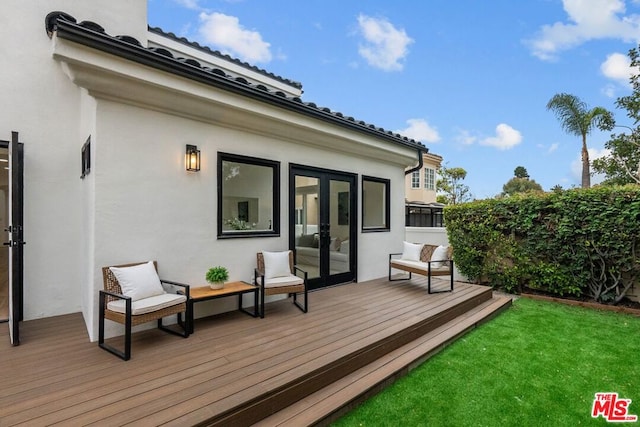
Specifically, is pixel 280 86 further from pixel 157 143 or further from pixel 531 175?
pixel 531 175

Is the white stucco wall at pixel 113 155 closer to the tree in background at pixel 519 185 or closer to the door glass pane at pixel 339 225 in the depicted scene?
the door glass pane at pixel 339 225

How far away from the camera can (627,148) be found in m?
12.4

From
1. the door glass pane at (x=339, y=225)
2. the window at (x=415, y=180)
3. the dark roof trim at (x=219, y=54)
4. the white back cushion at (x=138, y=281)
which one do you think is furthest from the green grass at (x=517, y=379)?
the window at (x=415, y=180)

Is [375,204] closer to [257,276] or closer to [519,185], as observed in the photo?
[257,276]

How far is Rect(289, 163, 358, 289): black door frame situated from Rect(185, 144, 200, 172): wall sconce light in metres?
1.61

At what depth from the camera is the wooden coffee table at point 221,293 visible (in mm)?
3642

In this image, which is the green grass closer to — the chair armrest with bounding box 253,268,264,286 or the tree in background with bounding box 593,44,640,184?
the chair armrest with bounding box 253,268,264,286

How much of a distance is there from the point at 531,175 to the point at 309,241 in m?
47.4

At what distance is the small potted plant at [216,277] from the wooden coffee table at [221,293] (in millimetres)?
66

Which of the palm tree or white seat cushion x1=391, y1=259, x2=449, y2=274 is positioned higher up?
the palm tree

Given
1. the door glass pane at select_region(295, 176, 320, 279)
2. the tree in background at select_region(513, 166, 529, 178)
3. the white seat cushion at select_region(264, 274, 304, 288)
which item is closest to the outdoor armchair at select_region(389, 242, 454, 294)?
the door glass pane at select_region(295, 176, 320, 279)

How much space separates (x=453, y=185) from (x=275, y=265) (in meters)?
22.2

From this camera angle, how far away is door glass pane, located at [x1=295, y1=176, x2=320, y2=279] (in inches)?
215

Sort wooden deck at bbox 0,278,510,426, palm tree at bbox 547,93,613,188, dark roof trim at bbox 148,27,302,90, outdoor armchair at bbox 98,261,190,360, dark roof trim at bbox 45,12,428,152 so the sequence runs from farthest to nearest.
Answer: palm tree at bbox 547,93,613,188
dark roof trim at bbox 148,27,302,90
outdoor armchair at bbox 98,261,190,360
dark roof trim at bbox 45,12,428,152
wooden deck at bbox 0,278,510,426
